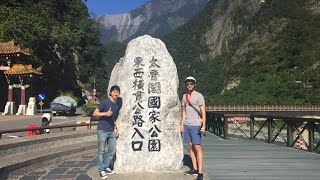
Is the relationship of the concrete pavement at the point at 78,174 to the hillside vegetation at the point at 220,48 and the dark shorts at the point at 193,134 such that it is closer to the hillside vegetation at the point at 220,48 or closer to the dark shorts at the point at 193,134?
the dark shorts at the point at 193,134

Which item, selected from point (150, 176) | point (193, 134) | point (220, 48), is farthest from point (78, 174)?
point (220, 48)

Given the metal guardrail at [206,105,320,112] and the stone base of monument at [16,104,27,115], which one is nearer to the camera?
the stone base of monument at [16,104,27,115]

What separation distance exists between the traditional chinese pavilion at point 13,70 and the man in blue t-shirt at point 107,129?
24816mm

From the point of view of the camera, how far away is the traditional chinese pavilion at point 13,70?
28703 millimetres

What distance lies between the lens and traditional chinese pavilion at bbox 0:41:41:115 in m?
28.7

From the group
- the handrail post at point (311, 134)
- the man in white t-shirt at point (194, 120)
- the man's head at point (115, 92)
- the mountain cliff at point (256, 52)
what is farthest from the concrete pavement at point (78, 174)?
the mountain cliff at point (256, 52)

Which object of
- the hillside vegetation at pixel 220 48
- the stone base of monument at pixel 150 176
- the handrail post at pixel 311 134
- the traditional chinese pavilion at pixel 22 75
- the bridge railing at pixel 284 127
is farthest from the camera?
the hillside vegetation at pixel 220 48

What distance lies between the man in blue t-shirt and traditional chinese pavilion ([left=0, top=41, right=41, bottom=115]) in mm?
24816

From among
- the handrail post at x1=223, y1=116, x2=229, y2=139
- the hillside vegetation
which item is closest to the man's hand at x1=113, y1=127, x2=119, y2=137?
the handrail post at x1=223, y1=116, x2=229, y2=139

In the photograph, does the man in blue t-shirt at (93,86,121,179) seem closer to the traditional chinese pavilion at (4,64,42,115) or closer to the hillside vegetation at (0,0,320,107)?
the traditional chinese pavilion at (4,64,42,115)

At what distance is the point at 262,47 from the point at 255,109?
5845cm

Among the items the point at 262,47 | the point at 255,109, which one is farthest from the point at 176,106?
the point at 262,47

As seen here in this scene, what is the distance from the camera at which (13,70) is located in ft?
96.4

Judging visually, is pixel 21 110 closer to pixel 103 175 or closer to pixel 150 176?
pixel 103 175
